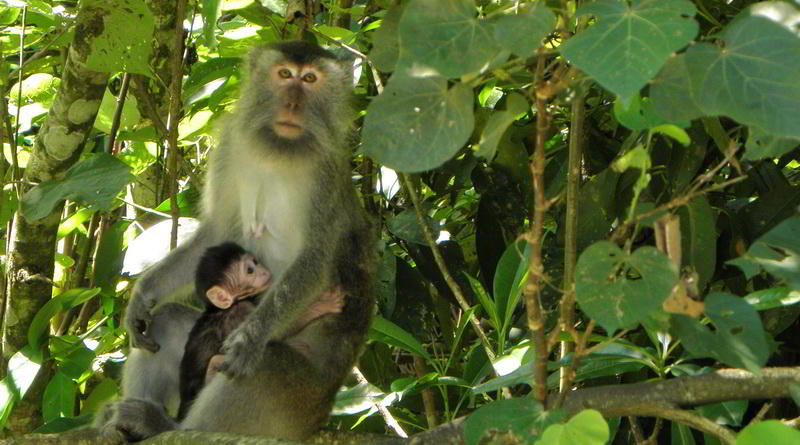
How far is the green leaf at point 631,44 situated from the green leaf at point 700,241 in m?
2.04

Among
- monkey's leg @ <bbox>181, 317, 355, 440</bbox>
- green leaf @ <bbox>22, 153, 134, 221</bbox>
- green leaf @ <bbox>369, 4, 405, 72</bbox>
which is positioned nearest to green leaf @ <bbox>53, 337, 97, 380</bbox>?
monkey's leg @ <bbox>181, 317, 355, 440</bbox>

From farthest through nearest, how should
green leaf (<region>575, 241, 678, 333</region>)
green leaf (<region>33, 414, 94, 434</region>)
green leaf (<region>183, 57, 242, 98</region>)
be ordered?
green leaf (<region>183, 57, 242, 98</region>) < green leaf (<region>33, 414, 94, 434</region>) < green leaf (<region>575, 241, 678, 333</region>)

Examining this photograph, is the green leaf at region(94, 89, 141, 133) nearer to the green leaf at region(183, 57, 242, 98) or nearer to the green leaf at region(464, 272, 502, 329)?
the green leaf at region(183, 57, 242, 98)

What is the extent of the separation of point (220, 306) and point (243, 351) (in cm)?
47

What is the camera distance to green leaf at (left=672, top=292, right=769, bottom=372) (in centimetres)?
210

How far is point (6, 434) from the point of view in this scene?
6055mm

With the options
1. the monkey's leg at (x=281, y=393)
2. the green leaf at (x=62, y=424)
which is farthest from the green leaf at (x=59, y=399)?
the monkey's leg at (x=281, y=393)

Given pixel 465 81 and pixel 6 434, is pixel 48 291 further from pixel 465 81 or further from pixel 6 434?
pixel 465 81

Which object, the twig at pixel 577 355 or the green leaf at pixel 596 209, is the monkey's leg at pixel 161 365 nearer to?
the green leaf at pixel 596 209

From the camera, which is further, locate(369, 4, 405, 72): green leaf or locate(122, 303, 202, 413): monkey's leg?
locate(122, 303, 202, 413): monkey's leg

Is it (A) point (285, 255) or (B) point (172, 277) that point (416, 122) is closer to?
(A) point (285, 255)

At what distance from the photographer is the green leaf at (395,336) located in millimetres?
4602

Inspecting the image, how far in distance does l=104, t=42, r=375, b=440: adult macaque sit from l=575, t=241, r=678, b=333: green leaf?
257cm

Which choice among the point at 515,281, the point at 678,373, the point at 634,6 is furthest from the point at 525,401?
the point at 515,281
